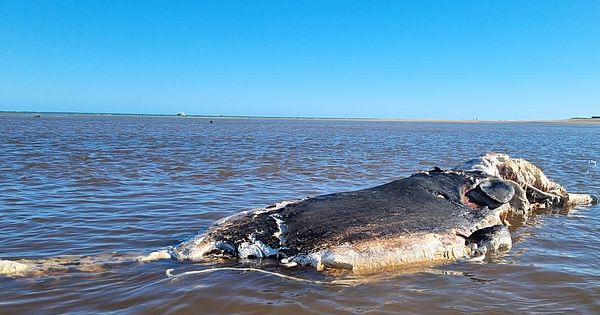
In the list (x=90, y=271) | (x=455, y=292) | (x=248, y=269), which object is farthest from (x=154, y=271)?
(x=455, y=292)

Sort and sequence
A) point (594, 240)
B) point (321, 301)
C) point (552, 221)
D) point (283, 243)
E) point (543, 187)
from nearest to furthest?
1. point (321, 301)
2. point (283, 243)
3. point (594, 240)
4. point (552, 221)
5. point (543, 187)

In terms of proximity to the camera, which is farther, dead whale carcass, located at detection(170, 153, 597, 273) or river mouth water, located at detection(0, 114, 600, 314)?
dead whale carcass, located at detection(170, 153, 597, 273)

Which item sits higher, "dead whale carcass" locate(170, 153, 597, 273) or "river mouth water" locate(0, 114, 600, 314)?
"dead whale carcass" locate(170, 153, 597, 273)

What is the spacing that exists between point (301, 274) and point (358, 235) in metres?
0.80

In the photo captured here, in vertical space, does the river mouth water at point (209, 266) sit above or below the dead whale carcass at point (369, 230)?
below

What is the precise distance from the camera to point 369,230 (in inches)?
209

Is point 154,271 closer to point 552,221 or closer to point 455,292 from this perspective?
point 455,292

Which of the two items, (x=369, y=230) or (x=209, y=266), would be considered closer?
(x=209, y=266)

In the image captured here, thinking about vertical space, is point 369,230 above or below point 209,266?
above

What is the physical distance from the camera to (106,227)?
22.5ft

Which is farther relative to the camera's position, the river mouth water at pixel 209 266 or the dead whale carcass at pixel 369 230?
the dead whale carcass at pixel 369 230

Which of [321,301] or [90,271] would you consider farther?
[90,271]

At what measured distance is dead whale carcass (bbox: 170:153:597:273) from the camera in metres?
5.13

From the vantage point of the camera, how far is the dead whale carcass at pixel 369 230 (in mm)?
5129
